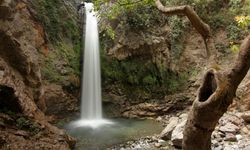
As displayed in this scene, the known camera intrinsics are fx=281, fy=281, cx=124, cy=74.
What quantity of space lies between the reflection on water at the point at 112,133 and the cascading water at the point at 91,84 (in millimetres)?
1187

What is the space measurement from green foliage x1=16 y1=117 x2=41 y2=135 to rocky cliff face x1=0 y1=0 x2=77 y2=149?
0.07 feet

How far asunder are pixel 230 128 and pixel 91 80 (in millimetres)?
7084

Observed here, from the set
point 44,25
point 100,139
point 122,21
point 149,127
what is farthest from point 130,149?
point 122,21

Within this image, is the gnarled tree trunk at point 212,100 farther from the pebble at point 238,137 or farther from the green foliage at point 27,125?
the pebble at point 238,137

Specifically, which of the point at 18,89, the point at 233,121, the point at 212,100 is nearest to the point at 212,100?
the point at 212,100

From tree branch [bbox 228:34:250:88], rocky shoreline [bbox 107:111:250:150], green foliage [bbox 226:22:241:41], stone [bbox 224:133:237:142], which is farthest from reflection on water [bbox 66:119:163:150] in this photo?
tree branch [bbox 228:34:250:88]

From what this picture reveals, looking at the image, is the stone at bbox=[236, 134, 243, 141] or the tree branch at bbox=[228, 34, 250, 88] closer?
the tree branch at bbox=[228, 34, 250, 88]

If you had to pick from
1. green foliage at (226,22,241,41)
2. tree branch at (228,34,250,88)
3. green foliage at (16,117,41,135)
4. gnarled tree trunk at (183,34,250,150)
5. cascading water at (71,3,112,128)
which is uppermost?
green foliage at (226,22,241,41)

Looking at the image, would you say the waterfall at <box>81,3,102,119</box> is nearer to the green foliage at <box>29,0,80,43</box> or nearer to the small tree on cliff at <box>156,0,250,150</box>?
the green foliage at <box>29,0,80,43</box>

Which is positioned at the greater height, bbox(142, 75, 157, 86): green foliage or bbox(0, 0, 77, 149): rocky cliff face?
bbox(142, 75, 157, 86): green foliage

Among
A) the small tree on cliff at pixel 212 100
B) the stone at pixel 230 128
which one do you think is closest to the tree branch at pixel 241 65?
the small tree on cliff at pixel 212 100

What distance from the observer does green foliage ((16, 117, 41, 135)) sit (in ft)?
20.4

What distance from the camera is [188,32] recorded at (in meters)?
14.9

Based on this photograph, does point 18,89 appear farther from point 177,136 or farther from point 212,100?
point 212,100
